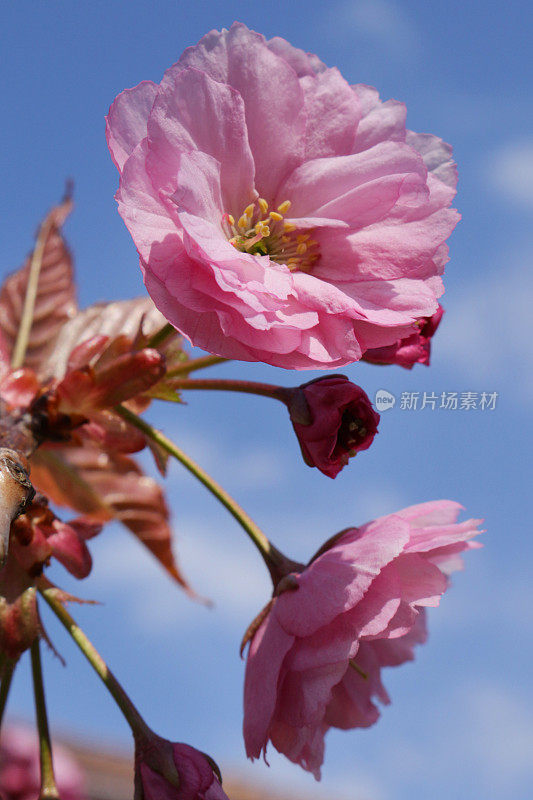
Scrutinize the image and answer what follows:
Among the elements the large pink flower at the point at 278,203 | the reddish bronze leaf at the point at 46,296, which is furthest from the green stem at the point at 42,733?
the reddish bronze leaf at the point at 46,296

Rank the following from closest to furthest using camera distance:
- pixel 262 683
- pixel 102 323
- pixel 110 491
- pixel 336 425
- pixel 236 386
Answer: pixel 336 425 < pixel 262 683 < pixel 236 386 < pixel 102 323 < pixel 110 491

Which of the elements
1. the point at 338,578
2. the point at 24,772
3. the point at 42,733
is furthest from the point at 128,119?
the point at 24,772

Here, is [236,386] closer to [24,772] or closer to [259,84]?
[259,84]

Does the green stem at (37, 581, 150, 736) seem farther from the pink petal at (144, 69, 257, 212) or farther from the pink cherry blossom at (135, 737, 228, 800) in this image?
the pink petal at (144, 69, 257, 212)

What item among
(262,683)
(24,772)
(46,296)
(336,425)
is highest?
(46,296)

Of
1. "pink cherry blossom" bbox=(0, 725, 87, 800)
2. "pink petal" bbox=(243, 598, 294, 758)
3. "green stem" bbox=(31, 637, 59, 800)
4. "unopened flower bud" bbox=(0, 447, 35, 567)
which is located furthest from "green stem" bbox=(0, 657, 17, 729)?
"pink cherry blossom" bbox=(0, 725, 87, 800)

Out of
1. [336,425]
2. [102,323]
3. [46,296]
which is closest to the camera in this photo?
[336,425]

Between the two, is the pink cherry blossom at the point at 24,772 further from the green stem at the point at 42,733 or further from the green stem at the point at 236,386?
the green stem at the point at 236,386

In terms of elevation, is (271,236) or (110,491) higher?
(271,236)
